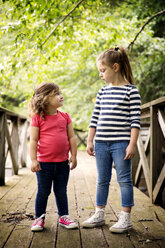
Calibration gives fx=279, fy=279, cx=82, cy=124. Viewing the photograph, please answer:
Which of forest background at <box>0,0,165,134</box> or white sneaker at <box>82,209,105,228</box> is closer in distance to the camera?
white sneaker at <box>82,209,105,228</box>

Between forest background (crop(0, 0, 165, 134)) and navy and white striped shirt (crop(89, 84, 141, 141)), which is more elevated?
forest background (crop(0, 0, 165, 134))

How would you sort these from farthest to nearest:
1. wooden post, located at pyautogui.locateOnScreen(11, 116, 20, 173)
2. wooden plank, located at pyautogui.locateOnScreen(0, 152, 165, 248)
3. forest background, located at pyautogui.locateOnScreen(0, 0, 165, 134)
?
wooden post, located at pyautogui.locateOnScreen(11, 116, 20, 173), forest background, located at pyautogui.locateOnScreen(0, 0, 165, 134), wooden plank, located at pyautogui.locateOnScreen(0, 152, 165, 248)

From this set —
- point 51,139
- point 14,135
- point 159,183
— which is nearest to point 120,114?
point 51,139

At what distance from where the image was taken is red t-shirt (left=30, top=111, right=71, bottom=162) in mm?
2320

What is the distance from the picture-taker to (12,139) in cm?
552

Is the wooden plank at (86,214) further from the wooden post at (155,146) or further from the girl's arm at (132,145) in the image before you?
the wooden post at (155,146)

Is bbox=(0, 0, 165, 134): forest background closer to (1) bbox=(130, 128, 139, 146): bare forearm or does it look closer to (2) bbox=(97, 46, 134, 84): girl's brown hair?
(2) bbox=(97, 46, 134, 84): girl's brown hair

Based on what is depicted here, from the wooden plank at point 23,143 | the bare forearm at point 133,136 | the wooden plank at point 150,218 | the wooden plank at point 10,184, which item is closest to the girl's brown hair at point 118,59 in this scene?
the bare forearm at point 133,136

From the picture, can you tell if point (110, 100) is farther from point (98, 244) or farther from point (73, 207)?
point (73, 207)

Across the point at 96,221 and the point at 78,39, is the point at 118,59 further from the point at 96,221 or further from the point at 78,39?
the point at 78,39

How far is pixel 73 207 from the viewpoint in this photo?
3006 millimetres

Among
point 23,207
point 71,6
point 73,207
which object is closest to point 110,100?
point 73,207

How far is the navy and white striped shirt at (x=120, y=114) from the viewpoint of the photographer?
7.49 ft

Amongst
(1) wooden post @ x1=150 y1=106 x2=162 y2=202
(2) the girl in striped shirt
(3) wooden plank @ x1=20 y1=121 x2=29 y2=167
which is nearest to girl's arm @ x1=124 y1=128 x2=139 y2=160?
(2) the girl in striped shirt
